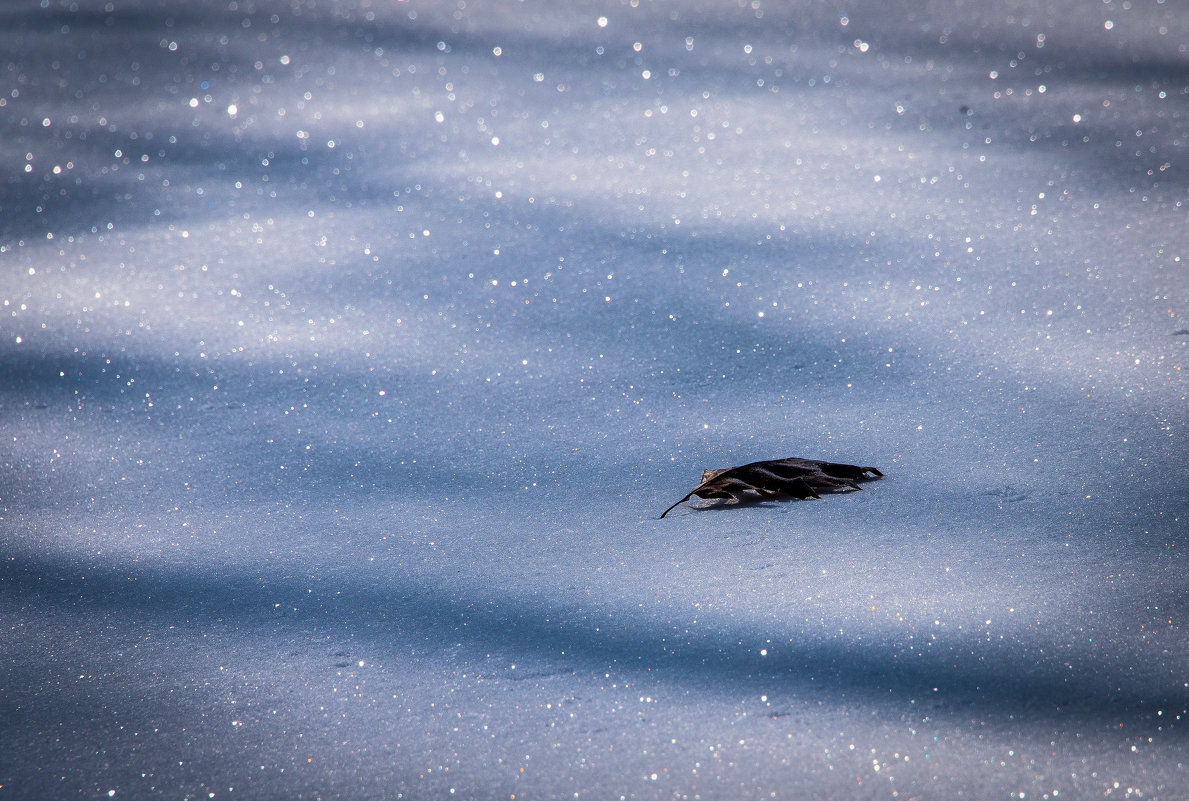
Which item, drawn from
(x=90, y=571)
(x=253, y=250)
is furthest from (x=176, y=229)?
(x=90, y=571)

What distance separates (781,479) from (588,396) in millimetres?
263

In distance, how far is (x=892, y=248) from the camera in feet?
3.80

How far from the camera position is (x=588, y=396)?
0.98 meters

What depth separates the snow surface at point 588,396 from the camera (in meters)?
0.58

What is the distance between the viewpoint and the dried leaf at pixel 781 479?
0.79 metres

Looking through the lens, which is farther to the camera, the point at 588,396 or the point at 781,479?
the point at 588,396

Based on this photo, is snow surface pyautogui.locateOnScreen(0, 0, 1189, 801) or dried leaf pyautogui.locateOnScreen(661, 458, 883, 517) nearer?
snow surface pyautogui.locateOnScreen(0, 0, 1189, 801)

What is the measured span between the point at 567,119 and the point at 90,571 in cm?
97

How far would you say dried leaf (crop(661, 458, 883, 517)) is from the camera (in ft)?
2.59

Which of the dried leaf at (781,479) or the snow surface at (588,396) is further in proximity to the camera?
the dried leaf at (781,479)

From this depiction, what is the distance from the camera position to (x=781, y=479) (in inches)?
31.2

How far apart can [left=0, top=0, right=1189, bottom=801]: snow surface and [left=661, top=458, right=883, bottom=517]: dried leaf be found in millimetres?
17

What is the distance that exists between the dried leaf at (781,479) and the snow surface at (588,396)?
0.06 feet

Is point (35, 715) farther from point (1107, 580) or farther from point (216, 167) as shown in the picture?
point (216, 167)
